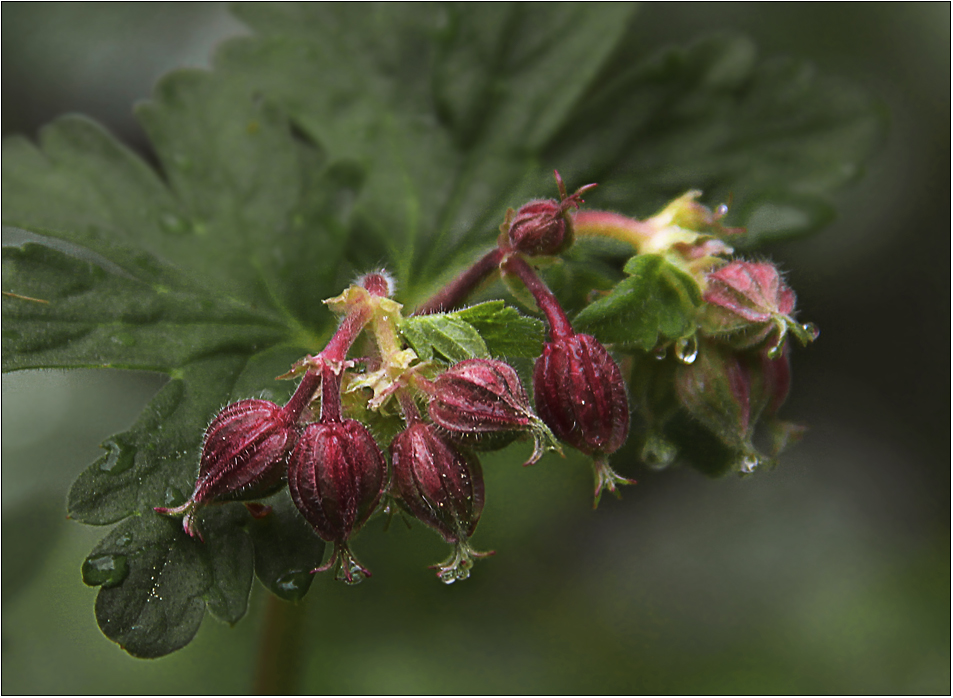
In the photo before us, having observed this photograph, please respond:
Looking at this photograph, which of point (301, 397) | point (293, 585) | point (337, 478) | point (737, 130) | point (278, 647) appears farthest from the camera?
point (737, 130)

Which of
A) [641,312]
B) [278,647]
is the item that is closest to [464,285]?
[641,312]

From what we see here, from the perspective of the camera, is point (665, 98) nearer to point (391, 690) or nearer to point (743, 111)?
point (743, 111)

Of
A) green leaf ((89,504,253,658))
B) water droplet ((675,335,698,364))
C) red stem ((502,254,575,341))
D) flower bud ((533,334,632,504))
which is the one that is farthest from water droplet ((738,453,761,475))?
green leaf ((89,504,253,658))

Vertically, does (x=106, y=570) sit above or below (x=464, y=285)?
above

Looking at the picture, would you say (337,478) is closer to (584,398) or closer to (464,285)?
(584,398)

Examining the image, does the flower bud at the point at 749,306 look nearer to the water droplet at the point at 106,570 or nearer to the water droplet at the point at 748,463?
the water droplet at the point at 748,463

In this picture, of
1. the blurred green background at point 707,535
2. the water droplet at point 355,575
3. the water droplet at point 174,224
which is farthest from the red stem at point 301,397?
the blurred green background at point 707,535
